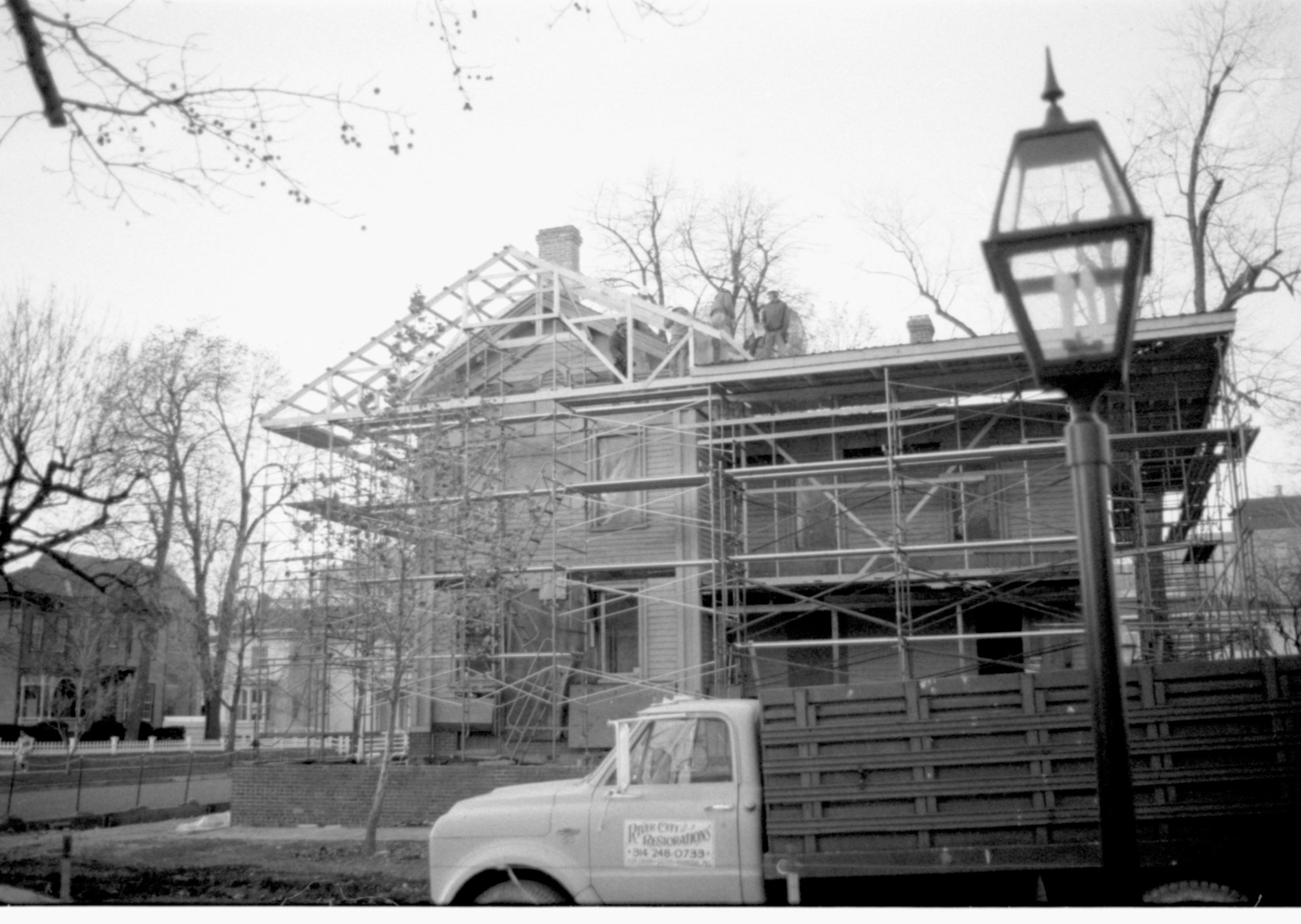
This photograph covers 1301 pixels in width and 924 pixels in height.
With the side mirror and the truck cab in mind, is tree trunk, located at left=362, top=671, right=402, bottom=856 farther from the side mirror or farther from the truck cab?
the side mirror

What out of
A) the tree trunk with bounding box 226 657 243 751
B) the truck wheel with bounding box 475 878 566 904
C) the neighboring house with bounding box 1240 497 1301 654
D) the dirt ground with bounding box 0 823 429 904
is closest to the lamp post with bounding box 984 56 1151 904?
the truck wheel with bounding box 475 878 566 904

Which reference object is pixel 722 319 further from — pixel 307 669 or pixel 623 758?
pixel 623 758

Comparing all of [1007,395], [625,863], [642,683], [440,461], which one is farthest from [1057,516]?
[625,863]

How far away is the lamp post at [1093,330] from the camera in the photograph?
3.64 m

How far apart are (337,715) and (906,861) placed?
1192 centimetres

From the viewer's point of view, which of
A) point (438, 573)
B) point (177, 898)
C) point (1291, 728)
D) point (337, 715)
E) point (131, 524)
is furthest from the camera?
point (337, 715)

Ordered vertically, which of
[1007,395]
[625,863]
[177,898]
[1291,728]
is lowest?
[177,898]

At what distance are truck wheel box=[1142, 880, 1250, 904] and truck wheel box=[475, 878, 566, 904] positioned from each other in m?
3.10

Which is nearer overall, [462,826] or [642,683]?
[462,826]

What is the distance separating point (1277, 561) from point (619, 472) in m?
9.20

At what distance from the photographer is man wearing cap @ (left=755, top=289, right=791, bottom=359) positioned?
14633 mm

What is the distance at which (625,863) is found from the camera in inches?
248

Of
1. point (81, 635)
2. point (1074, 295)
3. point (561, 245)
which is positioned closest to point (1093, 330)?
point (1074, 295)

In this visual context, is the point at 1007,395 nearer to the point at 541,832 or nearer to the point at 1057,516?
the point at 1057,516
